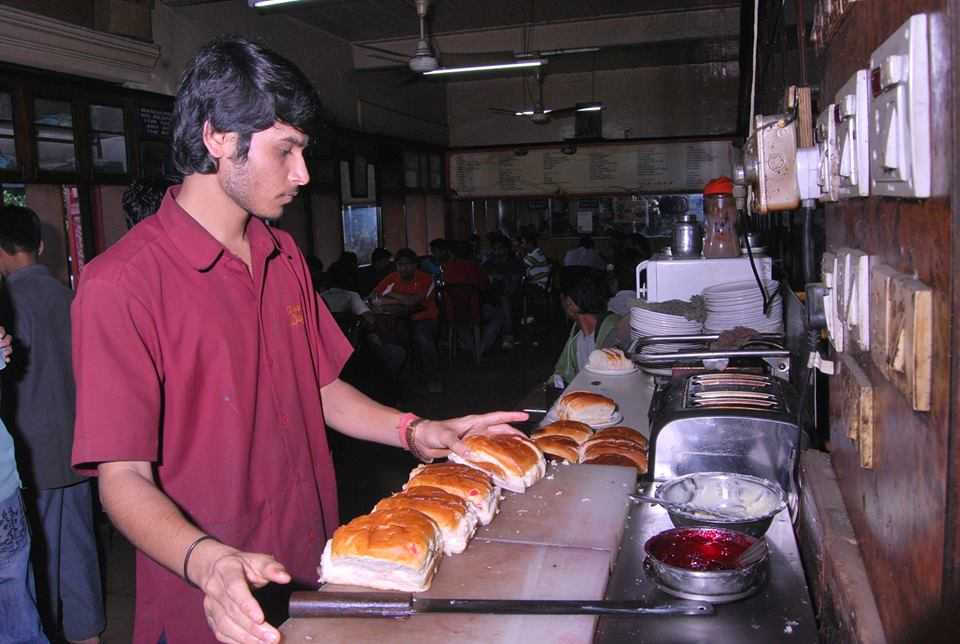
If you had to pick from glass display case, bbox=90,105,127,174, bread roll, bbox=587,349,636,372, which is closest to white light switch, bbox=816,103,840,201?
bread roll, bbox=587,349,636,372

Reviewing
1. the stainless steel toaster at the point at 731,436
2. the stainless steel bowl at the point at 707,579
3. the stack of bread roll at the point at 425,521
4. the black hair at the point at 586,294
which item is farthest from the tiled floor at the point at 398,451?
the stainless steel bowl at the point at 707,579

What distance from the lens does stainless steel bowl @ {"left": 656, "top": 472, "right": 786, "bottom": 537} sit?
1762 millimetres

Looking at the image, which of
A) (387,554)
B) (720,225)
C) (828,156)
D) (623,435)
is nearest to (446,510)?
(387,554)

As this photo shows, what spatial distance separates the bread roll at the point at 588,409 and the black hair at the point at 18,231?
2.73 metres

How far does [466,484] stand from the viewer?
71.2 inches

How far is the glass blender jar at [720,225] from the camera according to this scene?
4.61 metres

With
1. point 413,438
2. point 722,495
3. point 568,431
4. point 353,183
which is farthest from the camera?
point 353,183

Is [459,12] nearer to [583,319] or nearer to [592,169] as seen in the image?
[592,169]

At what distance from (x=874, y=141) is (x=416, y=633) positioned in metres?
1.06

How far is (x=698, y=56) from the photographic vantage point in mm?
12664

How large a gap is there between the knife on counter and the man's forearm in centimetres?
77

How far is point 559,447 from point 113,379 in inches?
60.2

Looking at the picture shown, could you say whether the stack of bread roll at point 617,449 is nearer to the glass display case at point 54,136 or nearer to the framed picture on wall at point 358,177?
the glass display case at point 54,136

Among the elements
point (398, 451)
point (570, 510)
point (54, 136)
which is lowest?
point (398, 451)
